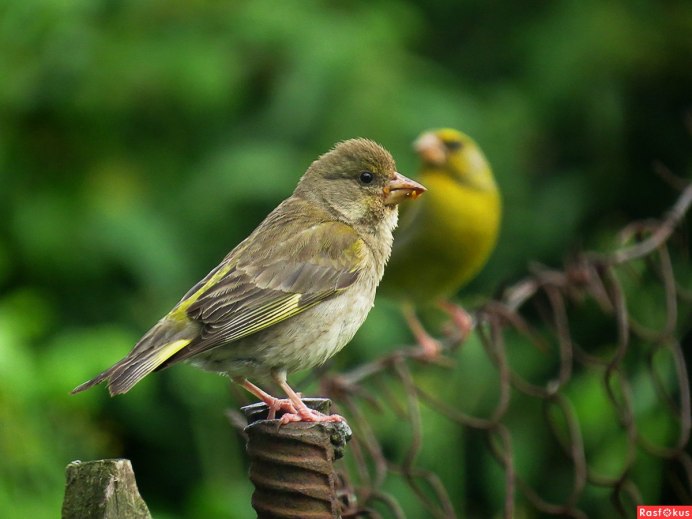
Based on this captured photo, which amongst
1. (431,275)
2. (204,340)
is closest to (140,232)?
(431,275)

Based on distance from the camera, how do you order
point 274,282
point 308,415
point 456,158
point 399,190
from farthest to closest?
1. point 456,158
2. point 399,190
3. point 274,282
4. point 308,415

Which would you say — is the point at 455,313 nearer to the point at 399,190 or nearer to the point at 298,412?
the point at 399,190

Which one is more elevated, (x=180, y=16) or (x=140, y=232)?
(x=180, y=16)

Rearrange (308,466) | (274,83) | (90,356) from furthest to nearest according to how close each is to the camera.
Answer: (274,83), (90,356), (308,466)

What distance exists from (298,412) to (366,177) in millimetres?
1044

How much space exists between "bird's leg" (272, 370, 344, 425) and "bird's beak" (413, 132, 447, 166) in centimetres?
253

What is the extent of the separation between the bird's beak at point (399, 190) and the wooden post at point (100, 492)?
1.80 metres

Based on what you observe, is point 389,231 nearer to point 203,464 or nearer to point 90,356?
point 90,356

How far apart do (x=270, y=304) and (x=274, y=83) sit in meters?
2.83

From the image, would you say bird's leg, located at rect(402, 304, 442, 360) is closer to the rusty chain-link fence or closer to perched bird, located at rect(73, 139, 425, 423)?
the rusty chain-link fence

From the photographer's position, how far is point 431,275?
17.8ft

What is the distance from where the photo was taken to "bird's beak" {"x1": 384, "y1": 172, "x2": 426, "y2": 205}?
11.7ft

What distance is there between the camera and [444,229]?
547 cm

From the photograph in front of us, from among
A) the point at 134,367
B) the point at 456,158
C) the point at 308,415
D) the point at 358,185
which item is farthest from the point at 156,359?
the point at 456,158
